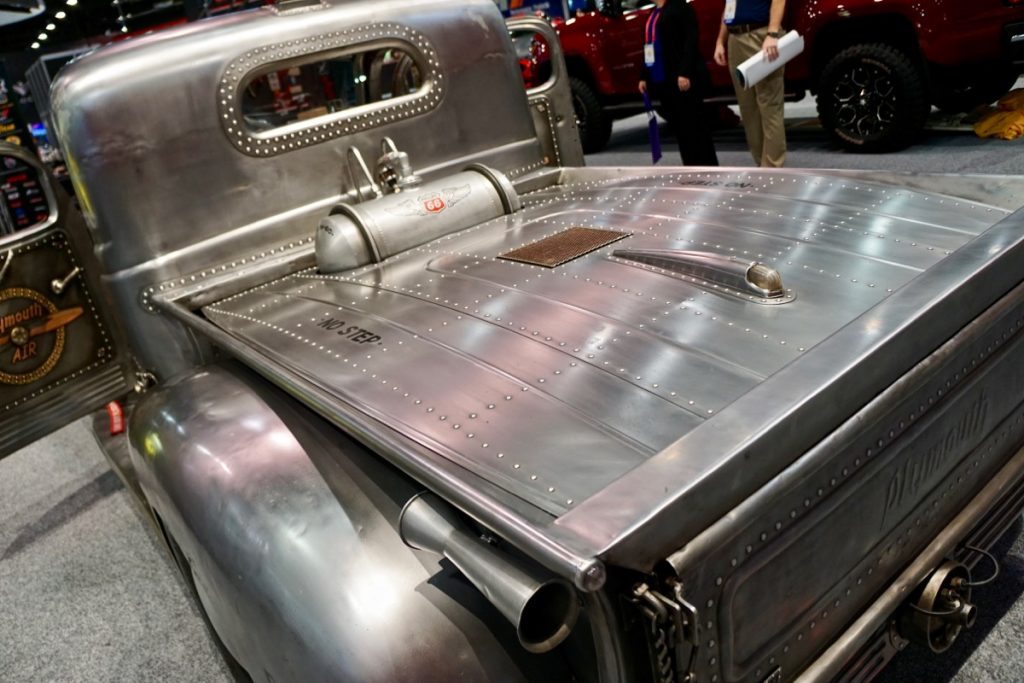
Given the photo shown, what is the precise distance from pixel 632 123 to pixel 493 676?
982 cm

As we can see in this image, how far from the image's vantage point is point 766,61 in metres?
5.01

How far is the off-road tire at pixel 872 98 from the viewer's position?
18.0 ft

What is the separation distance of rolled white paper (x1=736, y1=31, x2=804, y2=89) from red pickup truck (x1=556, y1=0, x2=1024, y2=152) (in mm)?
911

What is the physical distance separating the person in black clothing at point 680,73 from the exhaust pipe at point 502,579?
477 cm

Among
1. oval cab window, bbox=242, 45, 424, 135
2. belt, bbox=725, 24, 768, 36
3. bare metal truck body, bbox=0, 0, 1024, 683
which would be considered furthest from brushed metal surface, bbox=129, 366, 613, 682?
belt, bbox=725, 24, 768, 36

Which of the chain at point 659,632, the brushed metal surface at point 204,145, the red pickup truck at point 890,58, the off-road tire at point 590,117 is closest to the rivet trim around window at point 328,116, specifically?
the brushed metal surface at point 204,145

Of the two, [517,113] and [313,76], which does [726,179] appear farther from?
[313,76]

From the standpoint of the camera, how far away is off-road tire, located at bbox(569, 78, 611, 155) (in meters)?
8.09

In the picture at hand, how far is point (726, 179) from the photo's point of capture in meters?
2.73

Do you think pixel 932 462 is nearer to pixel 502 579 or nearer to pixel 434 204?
pixel 502 579

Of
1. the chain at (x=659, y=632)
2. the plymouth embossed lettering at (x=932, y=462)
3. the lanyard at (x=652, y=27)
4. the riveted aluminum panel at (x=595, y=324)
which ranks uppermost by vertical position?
the lanyard at (x=652, y=27)

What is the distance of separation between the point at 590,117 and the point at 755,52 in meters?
3.08

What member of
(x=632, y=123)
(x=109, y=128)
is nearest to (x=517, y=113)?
(x=109, y=128)

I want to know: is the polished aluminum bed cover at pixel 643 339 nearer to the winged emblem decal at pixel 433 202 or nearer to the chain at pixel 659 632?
the chain at pixel 659 632
